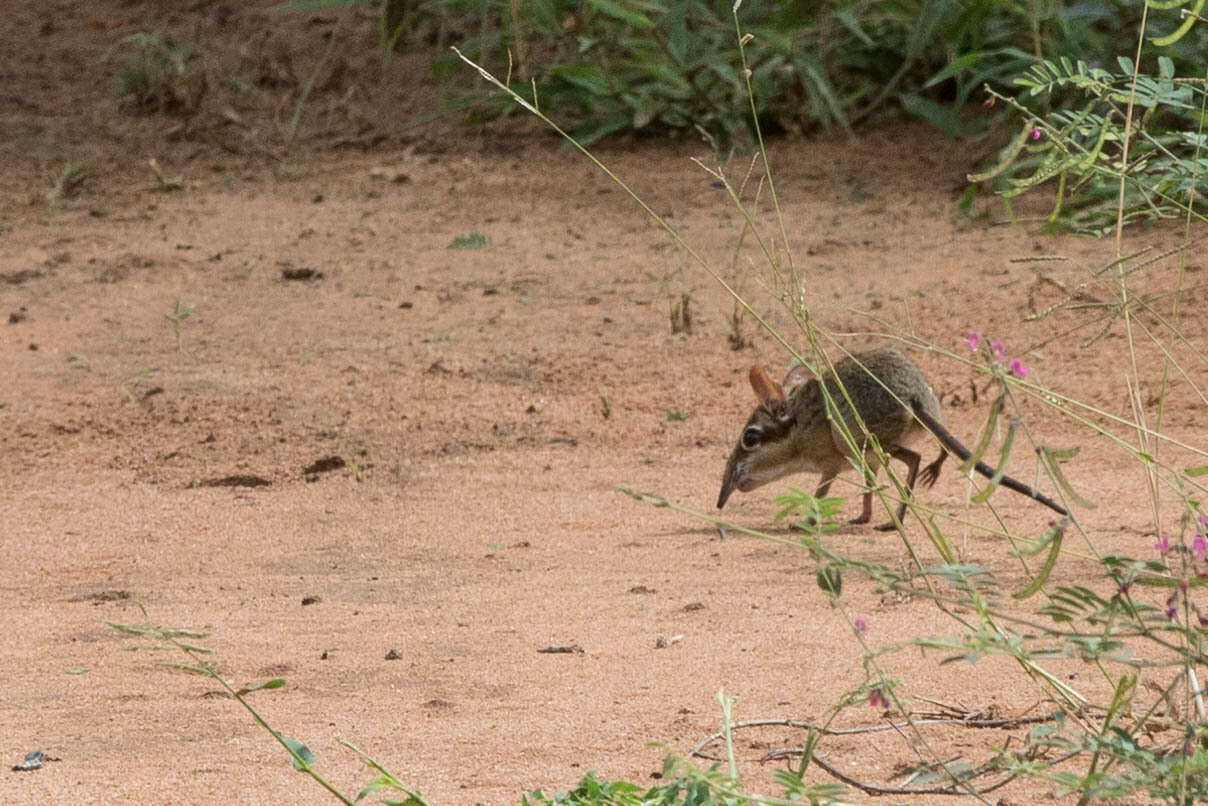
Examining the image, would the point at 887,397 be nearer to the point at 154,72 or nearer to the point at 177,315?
the point at 177,315

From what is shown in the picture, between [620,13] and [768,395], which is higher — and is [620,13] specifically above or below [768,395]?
above

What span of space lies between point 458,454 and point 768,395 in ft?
4.05

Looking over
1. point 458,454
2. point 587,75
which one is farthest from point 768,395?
point 587,75

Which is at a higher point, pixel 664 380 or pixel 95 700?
pixel 95 700

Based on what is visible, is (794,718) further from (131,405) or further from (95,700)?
(131,405)

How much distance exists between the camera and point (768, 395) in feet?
19.8

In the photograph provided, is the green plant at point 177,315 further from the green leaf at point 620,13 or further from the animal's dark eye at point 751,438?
the green leaf at point 620,13

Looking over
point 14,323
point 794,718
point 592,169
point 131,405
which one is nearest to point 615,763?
point 794,718

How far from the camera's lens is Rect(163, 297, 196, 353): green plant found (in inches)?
309

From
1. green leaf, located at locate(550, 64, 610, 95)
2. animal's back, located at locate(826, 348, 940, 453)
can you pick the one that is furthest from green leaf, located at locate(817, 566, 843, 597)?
green leaf, located at locate(550, 64, 610, 95)

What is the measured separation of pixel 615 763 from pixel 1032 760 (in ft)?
2.54

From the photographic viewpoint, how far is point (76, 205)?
10.6 metres

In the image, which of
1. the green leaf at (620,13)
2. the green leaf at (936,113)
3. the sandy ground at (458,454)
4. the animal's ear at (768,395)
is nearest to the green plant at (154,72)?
the sandy ground at (458,454)

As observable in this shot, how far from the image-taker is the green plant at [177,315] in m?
7.85
